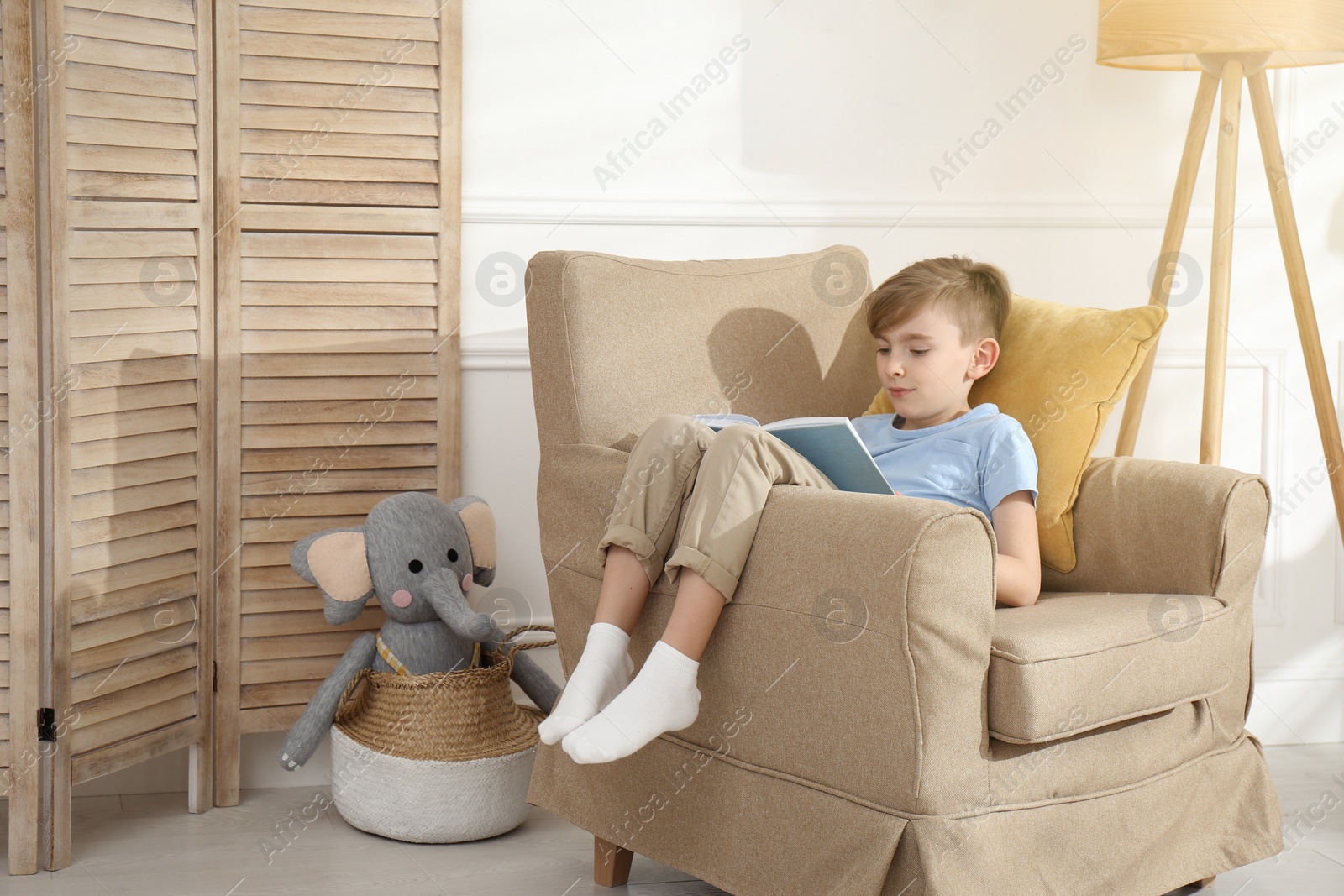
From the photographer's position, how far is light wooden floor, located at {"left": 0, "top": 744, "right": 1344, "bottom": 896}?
1707 millimetres

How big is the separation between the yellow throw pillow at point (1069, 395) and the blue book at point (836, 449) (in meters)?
0.34

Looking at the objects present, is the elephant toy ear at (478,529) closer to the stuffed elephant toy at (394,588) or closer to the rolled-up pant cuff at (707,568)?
the stuffed elephant toy at (394,588)

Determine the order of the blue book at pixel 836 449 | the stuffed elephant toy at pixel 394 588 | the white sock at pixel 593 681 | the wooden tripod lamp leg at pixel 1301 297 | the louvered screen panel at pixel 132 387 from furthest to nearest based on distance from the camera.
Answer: the wooden tripod lamp leg at pixel 1301 297 < the stuffed elephant toy at pixel 394 588 < the louvered screen panel at pixel 132 387 < the blue book at pixel 836 449 < the white sock at pixel 593 681

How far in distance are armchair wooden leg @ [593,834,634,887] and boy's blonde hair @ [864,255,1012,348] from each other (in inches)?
34.3

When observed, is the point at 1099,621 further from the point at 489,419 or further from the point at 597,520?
the point at 489,419

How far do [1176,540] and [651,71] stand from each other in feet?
4.38

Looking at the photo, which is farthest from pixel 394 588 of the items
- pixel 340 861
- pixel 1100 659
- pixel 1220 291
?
pixel 1220 291

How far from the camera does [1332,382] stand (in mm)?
2551

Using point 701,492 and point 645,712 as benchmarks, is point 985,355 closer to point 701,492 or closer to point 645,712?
point 701,492

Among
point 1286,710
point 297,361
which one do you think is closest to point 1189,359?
point 1286,710

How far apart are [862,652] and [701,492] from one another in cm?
28

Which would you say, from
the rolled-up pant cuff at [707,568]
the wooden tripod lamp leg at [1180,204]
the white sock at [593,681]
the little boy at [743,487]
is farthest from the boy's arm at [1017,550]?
the wooden tripod lamp leg at [1180,204]

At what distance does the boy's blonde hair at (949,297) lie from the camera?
179cm

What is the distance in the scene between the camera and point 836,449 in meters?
1.53
